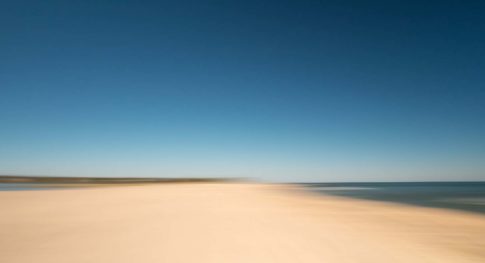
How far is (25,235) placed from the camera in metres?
5.89

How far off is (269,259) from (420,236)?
13.4ft

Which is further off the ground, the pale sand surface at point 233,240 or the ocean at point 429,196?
the pale sand surface at point 233,240

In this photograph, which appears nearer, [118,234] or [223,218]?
[118,234]

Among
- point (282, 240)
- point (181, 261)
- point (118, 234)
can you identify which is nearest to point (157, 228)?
point (118, 234)

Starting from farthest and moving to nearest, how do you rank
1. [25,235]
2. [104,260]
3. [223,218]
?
1. [223,218]
2. [25,235]
3. [104,260]

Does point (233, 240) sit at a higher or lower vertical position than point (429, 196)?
higher

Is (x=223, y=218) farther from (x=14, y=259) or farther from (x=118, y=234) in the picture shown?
(x=14, y=259)

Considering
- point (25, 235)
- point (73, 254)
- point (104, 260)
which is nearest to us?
point (104, 260)

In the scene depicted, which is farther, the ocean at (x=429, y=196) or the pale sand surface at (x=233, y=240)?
the ocean at (x=429, y=196)

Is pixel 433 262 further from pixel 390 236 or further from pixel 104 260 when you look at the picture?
pixel 104 260

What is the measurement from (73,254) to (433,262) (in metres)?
5.98

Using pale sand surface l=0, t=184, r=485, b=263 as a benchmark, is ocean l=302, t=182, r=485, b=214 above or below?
below

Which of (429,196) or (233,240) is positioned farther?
(429,196)

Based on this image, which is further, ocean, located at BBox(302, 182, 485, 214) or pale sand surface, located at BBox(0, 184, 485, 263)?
ocean, located at BBox(302, 182, 485, 214)
